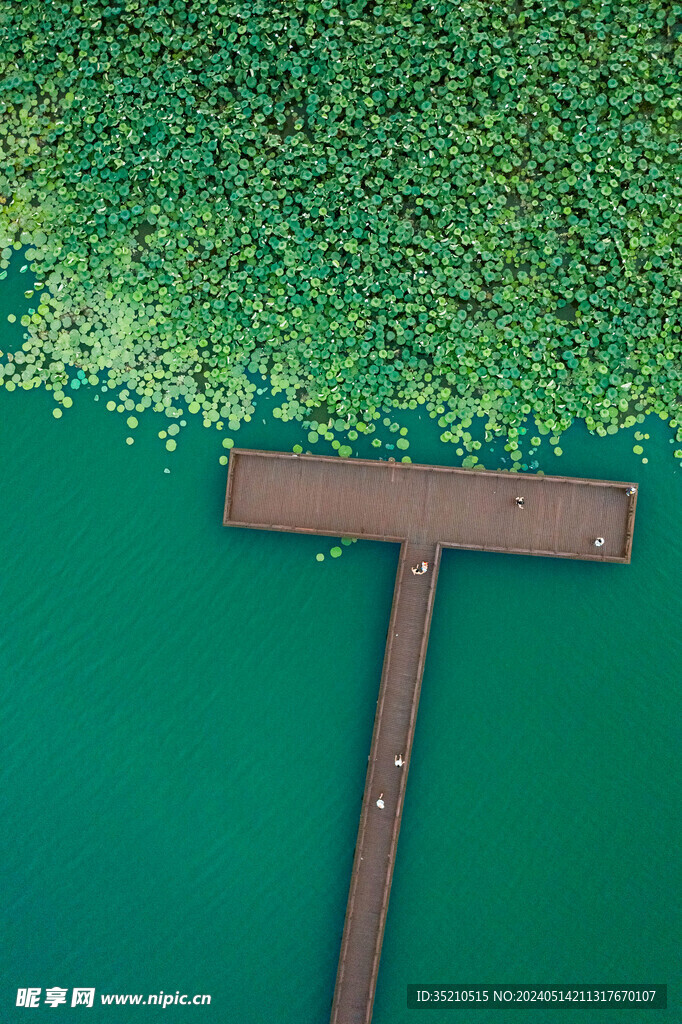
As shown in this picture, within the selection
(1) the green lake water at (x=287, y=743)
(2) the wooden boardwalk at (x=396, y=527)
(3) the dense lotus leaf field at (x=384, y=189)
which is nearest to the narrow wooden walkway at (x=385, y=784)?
(2) the wooden boardwalk at (x=396, y=527)

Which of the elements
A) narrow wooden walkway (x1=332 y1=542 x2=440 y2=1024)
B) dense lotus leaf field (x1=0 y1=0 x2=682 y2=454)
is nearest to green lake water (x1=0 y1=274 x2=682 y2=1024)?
narrow wooden walkway (x1=332 y1=542 x2=440 y2=1024)

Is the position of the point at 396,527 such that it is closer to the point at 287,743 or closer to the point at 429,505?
the point at 429,505

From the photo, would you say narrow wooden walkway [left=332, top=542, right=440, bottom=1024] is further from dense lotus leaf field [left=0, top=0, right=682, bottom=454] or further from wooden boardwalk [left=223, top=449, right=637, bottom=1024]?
dense lotus leaf field [left=0, top=0, right=682, bottom=454]

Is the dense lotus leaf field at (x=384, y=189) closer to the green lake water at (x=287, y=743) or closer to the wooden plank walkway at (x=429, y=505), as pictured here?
the wooden plank walkway at (x=429, y=505)

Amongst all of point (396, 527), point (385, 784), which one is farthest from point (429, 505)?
point (385, 784)

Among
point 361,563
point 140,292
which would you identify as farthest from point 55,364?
point 361,563

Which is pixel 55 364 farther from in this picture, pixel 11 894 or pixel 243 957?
pixel 243 957
